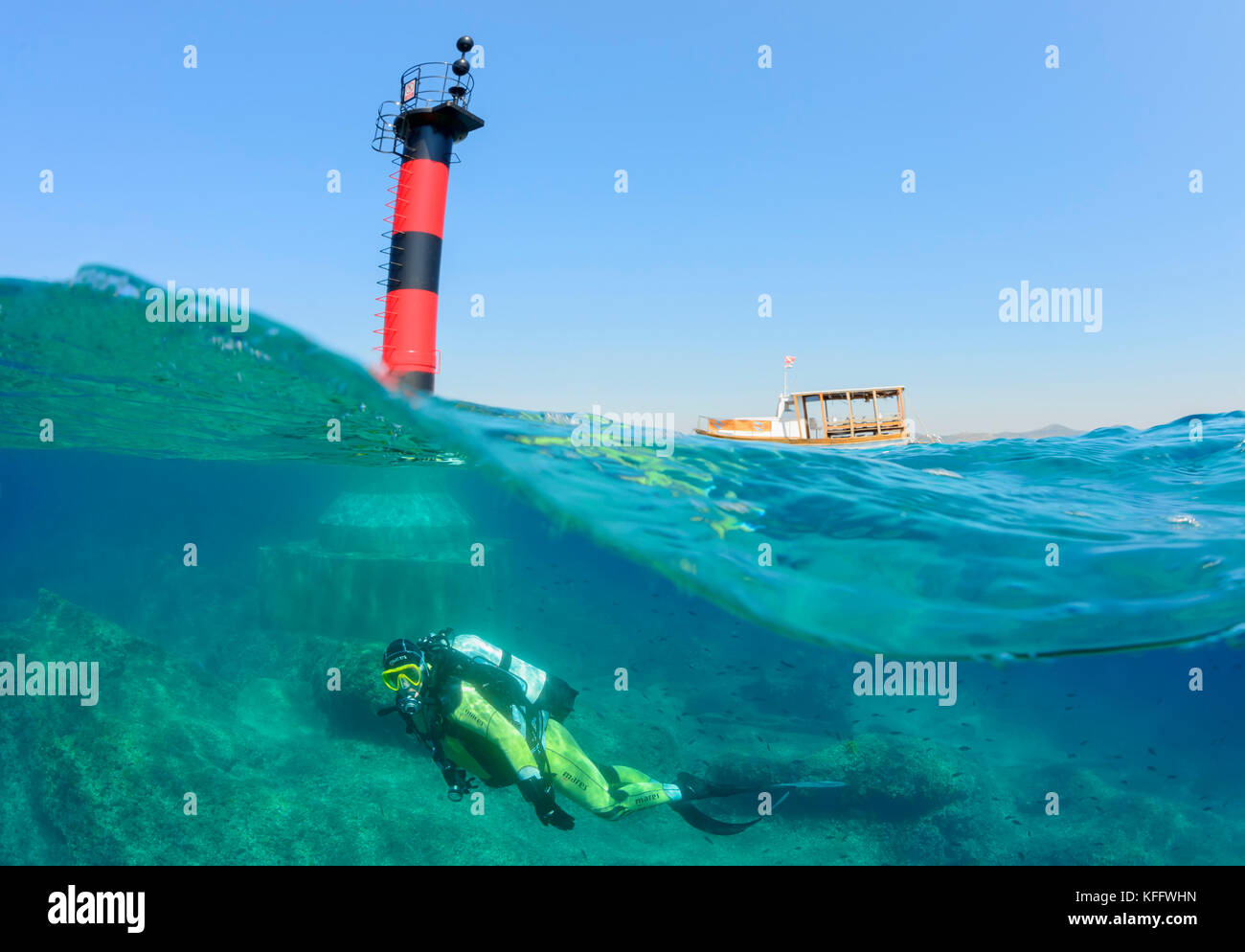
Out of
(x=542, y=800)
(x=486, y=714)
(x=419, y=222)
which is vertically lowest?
(x=542, y=800)

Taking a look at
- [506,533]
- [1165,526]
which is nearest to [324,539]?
[506,533]

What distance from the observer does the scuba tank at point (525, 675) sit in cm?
662

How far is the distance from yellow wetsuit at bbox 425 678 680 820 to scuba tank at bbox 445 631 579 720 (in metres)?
0.30

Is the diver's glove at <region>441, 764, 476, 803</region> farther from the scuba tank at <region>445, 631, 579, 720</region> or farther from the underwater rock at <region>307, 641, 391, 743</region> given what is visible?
the underwater rock at <region>307, 641, 391, 743</region>

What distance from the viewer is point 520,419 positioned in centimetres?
1001

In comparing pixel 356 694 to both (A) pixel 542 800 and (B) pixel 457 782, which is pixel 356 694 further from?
(A) pixel 542 800

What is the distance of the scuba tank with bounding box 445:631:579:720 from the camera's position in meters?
6.62

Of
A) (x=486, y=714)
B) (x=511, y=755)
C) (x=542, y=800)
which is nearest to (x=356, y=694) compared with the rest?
(x=486, y=714)

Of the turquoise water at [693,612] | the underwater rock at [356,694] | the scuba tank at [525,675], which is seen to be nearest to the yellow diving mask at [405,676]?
the scuba tank at [525,675]

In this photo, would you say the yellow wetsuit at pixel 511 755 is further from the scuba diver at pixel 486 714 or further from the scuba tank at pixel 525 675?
the scuba tank at pixel 525 675

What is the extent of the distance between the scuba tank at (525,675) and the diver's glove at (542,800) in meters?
0.72

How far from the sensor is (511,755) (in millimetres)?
6363

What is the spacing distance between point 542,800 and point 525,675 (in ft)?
4.21
